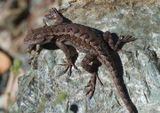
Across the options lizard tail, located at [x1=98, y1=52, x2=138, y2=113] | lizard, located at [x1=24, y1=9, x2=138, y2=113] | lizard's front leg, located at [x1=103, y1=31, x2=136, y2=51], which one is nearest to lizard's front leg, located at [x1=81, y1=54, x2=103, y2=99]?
lizard, located at [x1=24, y1=9, x2=138, y2=113]

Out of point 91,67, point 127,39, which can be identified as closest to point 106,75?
point 91,67

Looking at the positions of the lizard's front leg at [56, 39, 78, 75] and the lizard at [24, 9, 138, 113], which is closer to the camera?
the lizard at [24, 9, 138, 113]

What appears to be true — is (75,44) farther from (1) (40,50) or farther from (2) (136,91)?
(2) (136,91)

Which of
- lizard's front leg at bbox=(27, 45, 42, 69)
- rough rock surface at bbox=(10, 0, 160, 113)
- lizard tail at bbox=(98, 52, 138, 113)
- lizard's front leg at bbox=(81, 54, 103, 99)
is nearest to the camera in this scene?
lizard tail at bbox=(98, 52, 138, 113)

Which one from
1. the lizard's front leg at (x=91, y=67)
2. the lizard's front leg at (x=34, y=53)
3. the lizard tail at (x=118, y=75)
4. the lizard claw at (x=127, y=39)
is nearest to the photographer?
the lizard tail at (x=118, y=75)

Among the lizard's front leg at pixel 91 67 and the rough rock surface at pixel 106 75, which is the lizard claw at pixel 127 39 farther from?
the lizard's front leg at pixel 91 67

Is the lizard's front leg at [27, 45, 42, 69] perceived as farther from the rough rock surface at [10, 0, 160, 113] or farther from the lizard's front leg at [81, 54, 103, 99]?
the lizard's front leg at [81, 54, 103, 99]

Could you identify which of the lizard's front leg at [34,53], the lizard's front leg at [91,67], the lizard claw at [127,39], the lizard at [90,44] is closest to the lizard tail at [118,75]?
the lizard at [90,44]
